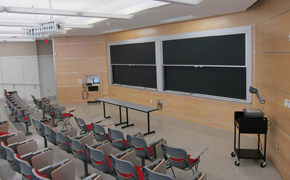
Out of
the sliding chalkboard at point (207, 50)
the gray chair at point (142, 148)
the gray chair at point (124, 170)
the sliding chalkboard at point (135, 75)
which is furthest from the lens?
the sliding chalkboard at point (135, 75)

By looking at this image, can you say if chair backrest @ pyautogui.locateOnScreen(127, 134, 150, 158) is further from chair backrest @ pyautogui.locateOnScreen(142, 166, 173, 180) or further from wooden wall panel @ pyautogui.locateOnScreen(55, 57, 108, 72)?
wooden wall panel @ pyautogui.locateOnScreen(55, 57, 108, 72)

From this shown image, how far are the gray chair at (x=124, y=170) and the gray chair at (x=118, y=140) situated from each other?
1.28 meters

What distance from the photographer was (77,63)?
12.9 meters

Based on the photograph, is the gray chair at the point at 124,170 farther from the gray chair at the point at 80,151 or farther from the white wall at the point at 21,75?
the white wall at the point at 21,75

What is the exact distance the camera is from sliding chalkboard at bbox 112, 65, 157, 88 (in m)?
10.4

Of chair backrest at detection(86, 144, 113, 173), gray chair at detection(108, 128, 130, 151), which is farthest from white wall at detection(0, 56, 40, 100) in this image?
chair backrest at detection(86, 144, 113, 173)

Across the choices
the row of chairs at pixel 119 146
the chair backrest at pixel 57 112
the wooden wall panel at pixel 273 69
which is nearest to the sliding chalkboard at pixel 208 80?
the wooden wall panel at pixel 273 69

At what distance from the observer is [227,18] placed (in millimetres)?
7250

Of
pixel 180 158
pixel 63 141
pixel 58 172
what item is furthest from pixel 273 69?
pixel 63 141

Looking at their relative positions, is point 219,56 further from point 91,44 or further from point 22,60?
point 22,60

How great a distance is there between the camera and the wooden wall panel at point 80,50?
1277cm

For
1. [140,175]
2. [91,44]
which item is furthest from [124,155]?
[91,44]

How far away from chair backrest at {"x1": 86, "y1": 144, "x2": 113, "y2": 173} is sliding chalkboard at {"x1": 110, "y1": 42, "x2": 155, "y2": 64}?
627 cm

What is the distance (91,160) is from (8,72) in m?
12.4
